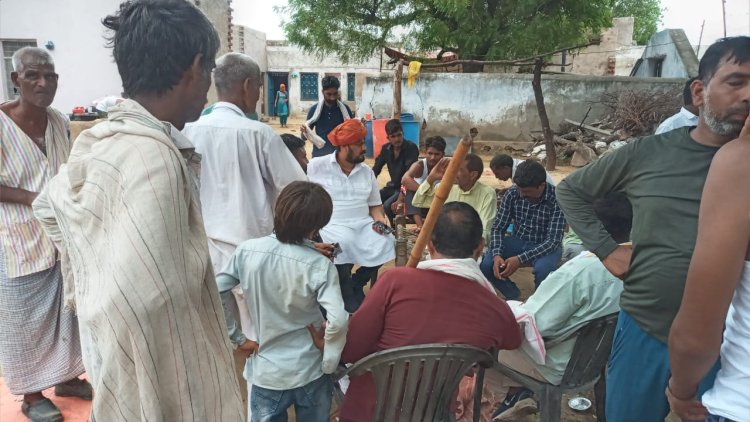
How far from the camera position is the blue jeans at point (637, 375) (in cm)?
180

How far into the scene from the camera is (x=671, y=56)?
15305 millimetres

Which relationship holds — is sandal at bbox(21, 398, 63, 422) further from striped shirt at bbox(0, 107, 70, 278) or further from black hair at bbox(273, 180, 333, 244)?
black hair at bbox(273, 180, 333, 244)

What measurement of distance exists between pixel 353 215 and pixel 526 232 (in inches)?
54.8

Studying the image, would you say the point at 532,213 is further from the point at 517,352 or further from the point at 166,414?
the point at 166,414

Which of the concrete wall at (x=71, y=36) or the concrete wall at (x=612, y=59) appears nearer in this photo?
the concrete wall at (x=71, y=36)

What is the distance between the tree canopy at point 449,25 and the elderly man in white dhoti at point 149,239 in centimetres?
1362

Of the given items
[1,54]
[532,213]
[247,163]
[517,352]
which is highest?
[1,54]

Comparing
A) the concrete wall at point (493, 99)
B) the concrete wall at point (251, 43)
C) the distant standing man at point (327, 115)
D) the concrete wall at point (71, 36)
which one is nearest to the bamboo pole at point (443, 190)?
the distant standing man at point (327, 115)

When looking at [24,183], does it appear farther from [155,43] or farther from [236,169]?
[155,43]

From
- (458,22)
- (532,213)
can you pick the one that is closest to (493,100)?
(458,22)

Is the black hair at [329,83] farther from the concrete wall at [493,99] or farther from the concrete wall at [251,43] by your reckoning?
the concrete wall at [251,43]

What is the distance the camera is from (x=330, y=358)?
208cm

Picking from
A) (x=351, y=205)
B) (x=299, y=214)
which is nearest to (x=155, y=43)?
(x=299, y=214)

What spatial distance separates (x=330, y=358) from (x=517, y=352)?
95 centimetres
